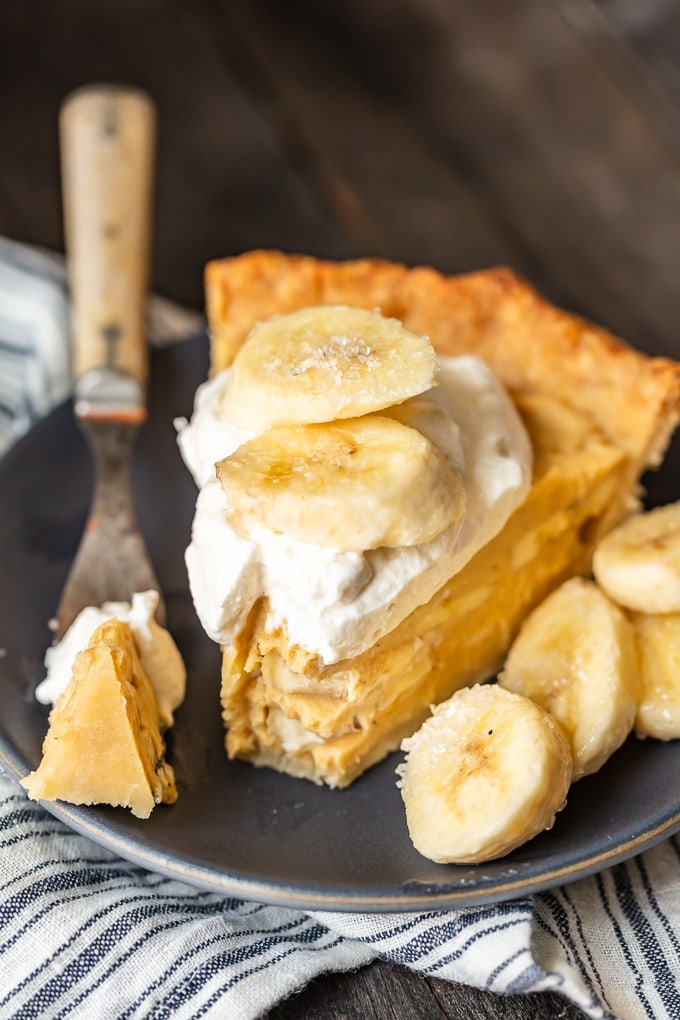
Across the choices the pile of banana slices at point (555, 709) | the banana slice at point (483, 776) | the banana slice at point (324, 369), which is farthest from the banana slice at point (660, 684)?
the banana slice at point (324, 369)

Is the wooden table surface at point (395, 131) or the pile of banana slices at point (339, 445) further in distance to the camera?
the wooden table surface at point (395, 131)

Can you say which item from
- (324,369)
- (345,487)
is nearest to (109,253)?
(324,369)

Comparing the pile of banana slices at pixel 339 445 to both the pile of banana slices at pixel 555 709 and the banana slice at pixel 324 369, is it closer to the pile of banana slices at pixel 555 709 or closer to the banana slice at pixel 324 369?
the banana slice at pixel 324 369

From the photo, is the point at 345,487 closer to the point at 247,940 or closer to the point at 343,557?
the point at 343,557

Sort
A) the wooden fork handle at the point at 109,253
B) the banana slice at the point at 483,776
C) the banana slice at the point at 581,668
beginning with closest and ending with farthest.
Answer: the banana slice at the point at 483,776 < the banana slice at the point at 581,668 < the wooden fork handle at the point at 109,253

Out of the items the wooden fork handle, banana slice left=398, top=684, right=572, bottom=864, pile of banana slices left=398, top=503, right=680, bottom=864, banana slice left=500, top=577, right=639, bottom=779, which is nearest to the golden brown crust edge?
the wooden fork handle

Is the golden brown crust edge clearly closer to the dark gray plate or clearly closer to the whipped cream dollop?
the whipped cream dollop

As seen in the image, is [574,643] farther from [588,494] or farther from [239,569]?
[239,569]
